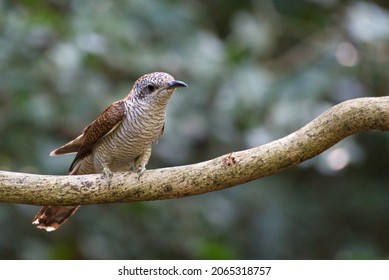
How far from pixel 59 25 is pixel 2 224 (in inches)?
68.3

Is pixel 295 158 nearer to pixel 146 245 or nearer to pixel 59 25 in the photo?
pixel 59 25

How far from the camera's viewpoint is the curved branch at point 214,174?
3619 millimetres

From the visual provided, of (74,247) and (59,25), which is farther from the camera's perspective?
(74,247)

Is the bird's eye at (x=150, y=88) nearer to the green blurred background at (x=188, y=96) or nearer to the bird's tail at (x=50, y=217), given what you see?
the bird's tail at (x=50, y=217)

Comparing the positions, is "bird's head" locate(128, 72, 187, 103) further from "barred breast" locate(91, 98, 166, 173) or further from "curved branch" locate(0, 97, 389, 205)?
"curved branch" locate(0, 97, 389, 205)

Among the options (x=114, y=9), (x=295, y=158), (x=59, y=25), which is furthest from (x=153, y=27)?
(x=295, y=158)

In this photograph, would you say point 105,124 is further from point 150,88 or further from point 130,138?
point 150,88

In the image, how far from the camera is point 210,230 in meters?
6.88

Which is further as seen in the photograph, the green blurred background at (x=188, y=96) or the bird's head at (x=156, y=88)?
the green blurred background at (x=188, y=96)

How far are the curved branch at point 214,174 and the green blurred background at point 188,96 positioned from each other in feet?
7.11

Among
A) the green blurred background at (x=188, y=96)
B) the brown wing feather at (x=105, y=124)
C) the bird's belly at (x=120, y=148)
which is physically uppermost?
the green blurred background at (x=188, y=96)

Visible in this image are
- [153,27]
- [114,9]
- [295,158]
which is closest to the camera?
[295,158]

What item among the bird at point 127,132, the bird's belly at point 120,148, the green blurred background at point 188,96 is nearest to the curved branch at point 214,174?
the bird at point 127,132

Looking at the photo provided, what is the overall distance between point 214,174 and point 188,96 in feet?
9.14
